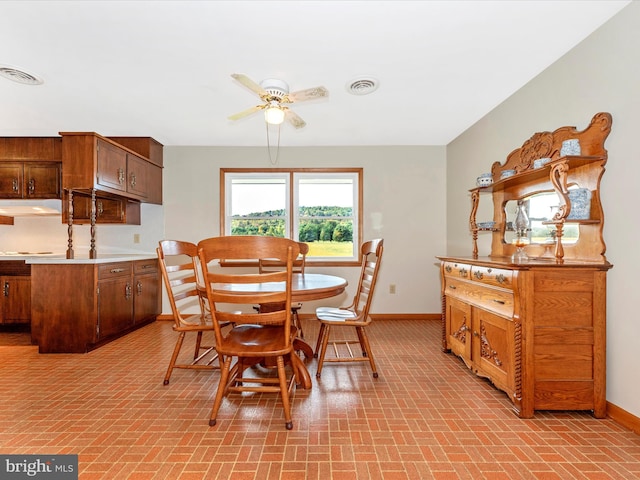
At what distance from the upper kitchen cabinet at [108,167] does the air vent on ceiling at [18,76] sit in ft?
1.64

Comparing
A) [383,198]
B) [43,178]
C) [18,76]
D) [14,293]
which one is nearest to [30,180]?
[43,178]

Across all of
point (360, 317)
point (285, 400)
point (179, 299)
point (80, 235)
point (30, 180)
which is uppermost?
point (30, 180)

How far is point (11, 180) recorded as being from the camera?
4.02 metres

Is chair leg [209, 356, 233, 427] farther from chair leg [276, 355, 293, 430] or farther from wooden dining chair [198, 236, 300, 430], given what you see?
chair leg [276, 355, 293, 430]

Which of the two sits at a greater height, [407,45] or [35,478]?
[407,45]

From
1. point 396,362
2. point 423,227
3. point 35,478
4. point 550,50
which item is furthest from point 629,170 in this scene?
point 35,478

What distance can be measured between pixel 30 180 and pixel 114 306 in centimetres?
221

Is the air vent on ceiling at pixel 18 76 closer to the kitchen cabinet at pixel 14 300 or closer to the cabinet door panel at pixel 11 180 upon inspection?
the cabinet door panel at pixel 11 180

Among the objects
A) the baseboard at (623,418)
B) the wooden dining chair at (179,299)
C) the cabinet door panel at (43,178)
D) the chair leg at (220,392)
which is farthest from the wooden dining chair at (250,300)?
the cabinet door panel at (43,178)

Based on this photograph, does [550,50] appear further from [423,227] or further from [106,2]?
[106,2]

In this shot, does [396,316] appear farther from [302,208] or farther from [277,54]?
[277,54]

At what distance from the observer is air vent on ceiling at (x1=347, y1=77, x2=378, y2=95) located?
2.62 metres

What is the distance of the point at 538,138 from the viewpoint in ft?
8.11

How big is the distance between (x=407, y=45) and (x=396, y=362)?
2.49 metres
